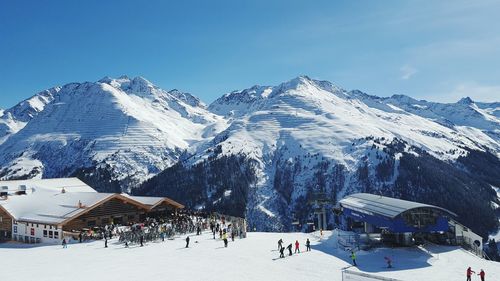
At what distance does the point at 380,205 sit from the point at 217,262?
74.7 feet

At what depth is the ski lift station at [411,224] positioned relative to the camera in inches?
1836

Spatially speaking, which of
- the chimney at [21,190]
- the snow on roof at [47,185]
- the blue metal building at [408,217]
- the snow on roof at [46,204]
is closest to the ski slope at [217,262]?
the blue metal building at [408,217]

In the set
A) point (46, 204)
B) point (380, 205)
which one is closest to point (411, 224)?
point (380, 205)

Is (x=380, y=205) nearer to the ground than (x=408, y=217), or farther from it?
farther from it

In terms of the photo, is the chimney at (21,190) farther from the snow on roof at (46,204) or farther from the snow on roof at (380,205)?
the snow on roof at (380,205)

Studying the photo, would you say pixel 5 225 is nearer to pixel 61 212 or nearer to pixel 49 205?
pixel 49 205

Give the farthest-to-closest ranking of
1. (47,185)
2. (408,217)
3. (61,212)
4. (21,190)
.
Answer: (47,185)
(21,190)
(61,212)
(408,217)

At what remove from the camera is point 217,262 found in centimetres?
4072

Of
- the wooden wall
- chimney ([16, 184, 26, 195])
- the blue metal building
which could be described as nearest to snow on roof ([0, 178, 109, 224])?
chimney ([16, 184, 26, 195])

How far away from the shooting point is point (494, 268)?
41.3 metres

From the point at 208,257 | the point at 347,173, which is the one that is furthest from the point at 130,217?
the point at 347,173

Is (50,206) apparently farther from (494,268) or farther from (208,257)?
(494,268)

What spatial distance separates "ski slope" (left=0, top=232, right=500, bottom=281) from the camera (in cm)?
3616

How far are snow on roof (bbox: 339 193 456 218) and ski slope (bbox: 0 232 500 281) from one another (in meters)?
4.31
